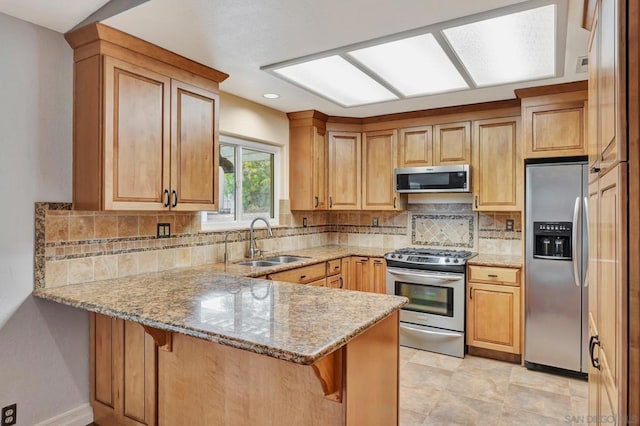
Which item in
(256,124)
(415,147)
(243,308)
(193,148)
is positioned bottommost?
(243,308)

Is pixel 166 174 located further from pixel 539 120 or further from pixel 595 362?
pixel 539 120

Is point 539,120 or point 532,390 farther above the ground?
point 539,120

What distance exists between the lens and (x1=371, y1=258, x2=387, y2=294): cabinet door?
409 cm

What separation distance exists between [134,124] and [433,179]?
2815 mm

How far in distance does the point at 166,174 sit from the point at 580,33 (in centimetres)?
258

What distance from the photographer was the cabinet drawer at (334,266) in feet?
12.7

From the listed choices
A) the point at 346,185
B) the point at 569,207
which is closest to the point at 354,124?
the point at 346,185

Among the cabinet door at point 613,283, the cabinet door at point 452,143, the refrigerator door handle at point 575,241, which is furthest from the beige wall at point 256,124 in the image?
the cabinet door at point 613,283

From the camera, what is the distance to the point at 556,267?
3.16m

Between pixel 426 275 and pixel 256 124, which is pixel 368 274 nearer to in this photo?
pixel 426 275

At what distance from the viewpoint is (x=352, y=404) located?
61.5 inches

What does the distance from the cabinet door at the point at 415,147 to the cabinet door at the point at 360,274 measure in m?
1.12

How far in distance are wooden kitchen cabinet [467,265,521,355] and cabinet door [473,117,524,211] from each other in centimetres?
67

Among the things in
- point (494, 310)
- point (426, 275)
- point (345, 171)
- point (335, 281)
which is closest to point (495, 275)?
point (494, 310)
